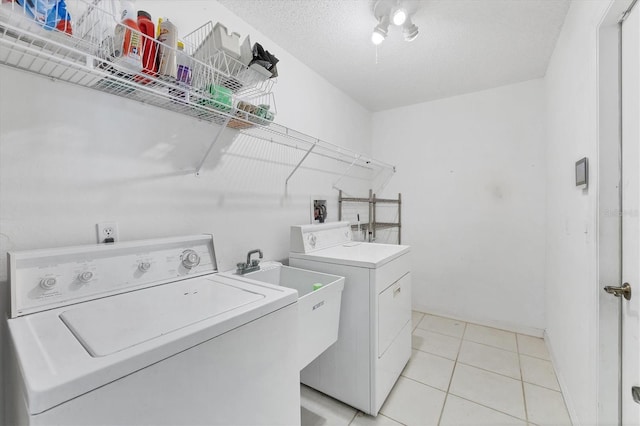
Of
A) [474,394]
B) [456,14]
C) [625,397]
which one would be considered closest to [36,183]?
[456,14]

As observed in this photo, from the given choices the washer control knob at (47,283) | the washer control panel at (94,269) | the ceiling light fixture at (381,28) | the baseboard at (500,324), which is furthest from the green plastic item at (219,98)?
the baseboard at (500,324)

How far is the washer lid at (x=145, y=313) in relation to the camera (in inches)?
26.3

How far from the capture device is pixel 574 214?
5.06 ft

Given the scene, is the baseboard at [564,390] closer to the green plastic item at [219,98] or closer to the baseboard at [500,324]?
the baseboard at [500,324]

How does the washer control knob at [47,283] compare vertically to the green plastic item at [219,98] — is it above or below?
below

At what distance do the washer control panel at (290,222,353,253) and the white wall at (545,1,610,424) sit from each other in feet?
4.76

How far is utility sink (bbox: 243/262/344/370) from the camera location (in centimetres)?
132

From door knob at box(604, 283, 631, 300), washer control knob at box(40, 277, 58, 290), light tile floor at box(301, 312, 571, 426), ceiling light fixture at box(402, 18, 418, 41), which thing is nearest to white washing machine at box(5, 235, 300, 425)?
washer control knob at box(40, 277, 58, 290)

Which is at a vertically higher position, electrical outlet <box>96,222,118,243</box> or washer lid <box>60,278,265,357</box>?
electrical outlet <box>96,222,118,243</box>

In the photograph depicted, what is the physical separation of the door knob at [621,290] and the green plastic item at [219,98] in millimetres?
1767

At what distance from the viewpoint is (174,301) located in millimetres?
934

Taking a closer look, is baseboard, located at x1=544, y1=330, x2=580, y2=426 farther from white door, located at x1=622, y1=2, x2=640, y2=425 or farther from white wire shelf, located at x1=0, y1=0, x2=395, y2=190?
white wire shelf, located at x1=0, y1=0, x2=395, y2=190

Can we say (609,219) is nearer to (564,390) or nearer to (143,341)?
(564,390)

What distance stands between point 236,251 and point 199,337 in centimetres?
99
